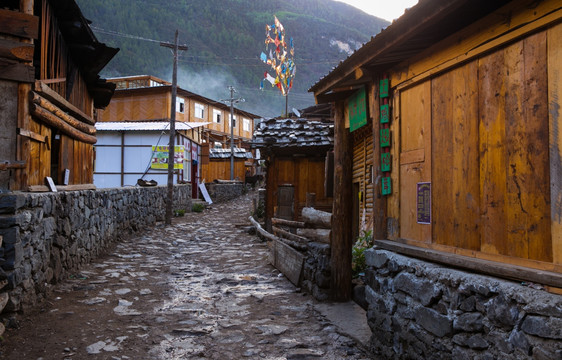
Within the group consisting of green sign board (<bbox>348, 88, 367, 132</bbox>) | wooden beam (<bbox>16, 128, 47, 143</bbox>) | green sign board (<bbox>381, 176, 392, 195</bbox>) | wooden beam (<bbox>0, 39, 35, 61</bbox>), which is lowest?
green sign board (<bbox>381, 176, 392, 195</bbox>)

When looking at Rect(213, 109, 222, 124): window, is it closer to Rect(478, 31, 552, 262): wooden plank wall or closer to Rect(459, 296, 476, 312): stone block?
Rect(478, 31, 552, 262): wooden plank wall

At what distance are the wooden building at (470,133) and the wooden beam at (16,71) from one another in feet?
15.2

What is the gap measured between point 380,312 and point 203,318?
102 inches

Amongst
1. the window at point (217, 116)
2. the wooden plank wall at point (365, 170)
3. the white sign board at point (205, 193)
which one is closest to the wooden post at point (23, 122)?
the wooden plank wall at point (365, 170)

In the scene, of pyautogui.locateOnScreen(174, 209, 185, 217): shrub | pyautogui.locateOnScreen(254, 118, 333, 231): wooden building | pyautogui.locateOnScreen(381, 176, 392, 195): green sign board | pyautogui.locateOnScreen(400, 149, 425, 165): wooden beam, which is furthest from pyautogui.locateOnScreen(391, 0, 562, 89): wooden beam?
pyautogui.locateOnScreen(174, 209, 185, 217): shrub

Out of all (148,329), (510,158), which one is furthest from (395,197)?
(148,329)

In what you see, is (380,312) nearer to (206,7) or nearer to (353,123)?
(353,123)

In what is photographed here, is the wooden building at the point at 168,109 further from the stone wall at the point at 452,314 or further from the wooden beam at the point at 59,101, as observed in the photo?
the stone wall at the point at 452,314

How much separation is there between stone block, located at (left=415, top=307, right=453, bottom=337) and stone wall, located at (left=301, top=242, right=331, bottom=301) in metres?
2.80

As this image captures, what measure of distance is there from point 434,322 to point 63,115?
780cm

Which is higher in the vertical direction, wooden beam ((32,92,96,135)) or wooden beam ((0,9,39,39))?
wooden beam ((0,9,39,39))

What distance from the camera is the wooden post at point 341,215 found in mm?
6594

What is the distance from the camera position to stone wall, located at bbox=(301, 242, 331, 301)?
6.72 metres

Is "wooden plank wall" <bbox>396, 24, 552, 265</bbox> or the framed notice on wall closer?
"wooden plank wall" <bbox>396, 24, 552, 265</bbox>
